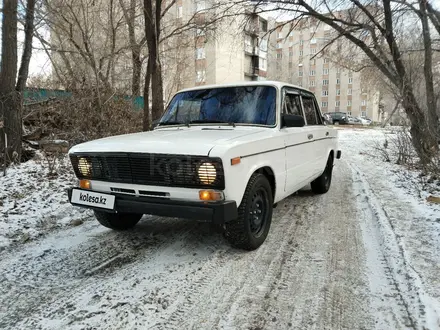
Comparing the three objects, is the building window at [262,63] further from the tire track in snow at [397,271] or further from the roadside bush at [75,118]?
the tire track in snow at [397,271]

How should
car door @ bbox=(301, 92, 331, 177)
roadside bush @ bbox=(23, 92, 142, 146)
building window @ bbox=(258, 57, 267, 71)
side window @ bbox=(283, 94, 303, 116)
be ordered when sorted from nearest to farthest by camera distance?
side window @ bbox=(283, 94, 303, 116) → car door @ bbox=(301, 92, 331, 177) → roadside bush @ bbox=(23, 92, 142, 146) → building window @ bbox=(258, 57, 267, 71)

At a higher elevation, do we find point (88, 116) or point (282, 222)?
point (88, 116)

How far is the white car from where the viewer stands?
10.1ft

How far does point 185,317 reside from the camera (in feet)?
8.08

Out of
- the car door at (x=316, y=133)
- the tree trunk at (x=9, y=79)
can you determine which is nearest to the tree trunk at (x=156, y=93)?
the tree trunk at (x=9, y=79)

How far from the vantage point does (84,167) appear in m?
3.70

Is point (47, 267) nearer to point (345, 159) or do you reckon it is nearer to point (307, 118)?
point (307, 118)

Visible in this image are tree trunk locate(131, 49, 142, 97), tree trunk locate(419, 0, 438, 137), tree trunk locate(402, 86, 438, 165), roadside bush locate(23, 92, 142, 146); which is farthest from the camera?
tree trunk locate(131, 49, 142, 97)

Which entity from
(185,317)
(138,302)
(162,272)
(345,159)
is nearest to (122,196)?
(162,272)

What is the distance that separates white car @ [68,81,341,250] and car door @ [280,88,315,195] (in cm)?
1

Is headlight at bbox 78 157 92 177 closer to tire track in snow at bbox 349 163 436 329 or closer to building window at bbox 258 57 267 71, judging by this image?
tire track in snow at bbox 349 163 436 329

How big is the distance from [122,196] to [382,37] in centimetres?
999

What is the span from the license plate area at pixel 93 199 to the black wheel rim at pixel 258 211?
4.56ft

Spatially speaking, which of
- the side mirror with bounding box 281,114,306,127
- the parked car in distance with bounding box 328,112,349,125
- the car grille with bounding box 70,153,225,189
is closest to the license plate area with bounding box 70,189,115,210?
the car grille with bounding box 70,153,225,189
